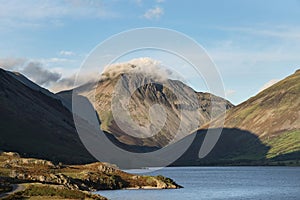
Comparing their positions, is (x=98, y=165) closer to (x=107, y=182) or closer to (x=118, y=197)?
(x=107, y=182)

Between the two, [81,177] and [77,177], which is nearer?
[77,177]

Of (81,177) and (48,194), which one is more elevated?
(81,177)

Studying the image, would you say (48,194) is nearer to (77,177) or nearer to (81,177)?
(77,177)

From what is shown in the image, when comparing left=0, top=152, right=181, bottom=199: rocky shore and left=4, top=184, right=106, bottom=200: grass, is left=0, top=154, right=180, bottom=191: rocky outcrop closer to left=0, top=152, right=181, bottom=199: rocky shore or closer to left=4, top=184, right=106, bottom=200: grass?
left=0, top=152, right=181, bottom=199: rocky shore

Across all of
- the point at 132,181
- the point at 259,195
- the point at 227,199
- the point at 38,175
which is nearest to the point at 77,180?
the point at 38,175

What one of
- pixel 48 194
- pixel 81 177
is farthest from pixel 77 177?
pixel 48 194

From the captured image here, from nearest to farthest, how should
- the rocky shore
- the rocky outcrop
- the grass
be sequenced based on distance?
the grass < the rocky shore < the rocky outcrop

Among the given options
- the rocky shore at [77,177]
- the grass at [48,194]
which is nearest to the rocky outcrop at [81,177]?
the rocky shore at [77,177]

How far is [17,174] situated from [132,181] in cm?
4911

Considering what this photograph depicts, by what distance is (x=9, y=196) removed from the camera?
83.2m

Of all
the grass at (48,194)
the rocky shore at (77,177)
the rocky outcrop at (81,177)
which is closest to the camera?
the grass at (48,194)

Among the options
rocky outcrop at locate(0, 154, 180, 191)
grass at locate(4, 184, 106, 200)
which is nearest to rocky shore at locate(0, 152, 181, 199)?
rocky outcrop at locate(0, 154, 180, 191)

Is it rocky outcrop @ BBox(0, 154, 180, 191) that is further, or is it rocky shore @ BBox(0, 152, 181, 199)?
rocky outcrop @ BBox(0, 154, 180, 191)

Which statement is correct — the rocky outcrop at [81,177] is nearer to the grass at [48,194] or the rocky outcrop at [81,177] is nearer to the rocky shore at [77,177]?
the rocky shore at [77,177]
